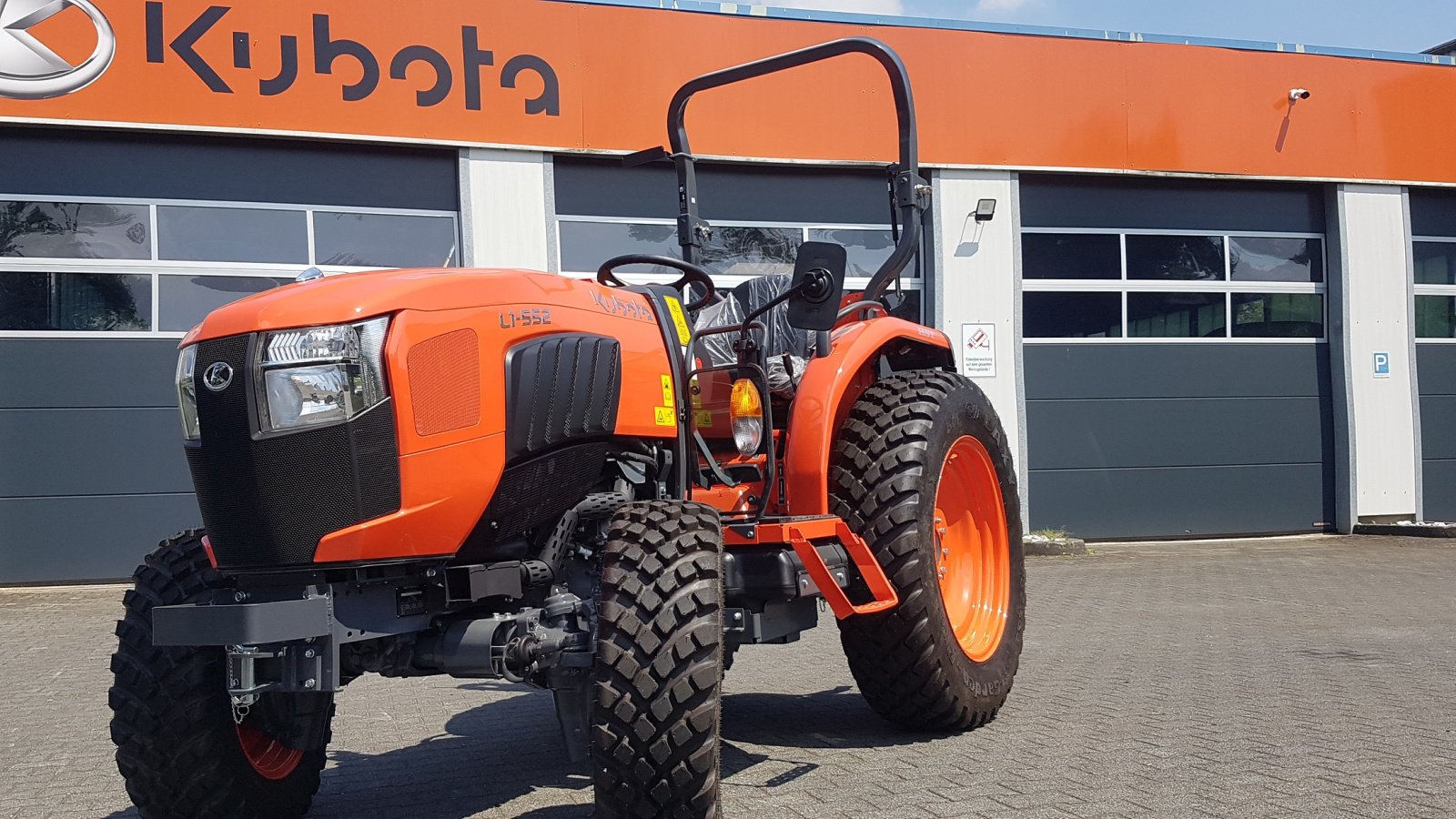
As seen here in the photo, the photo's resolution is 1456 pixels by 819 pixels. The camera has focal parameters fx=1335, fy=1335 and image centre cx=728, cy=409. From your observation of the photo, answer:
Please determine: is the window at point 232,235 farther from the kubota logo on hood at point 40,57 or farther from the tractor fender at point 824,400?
the tractor fender at point 824,400

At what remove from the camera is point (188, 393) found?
11.4 ft

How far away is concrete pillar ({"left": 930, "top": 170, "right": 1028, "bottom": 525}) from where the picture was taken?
13.7m

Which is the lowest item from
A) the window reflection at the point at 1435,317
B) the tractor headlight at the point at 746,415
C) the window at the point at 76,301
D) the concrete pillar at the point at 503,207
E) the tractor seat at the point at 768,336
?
the tractor headlight at the point at 746,415

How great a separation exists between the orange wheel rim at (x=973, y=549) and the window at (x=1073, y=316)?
877 centimetres

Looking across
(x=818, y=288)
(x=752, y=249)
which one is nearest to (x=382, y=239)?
(x=752, y=249)

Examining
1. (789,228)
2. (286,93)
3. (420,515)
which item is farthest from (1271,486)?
(420,515)

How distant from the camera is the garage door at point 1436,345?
1549cm

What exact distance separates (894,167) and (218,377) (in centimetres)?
294

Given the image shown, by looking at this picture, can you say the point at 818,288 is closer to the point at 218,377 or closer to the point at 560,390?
the point at 560,390

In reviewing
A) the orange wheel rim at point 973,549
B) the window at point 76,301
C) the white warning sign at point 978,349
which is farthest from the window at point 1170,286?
the orange wheel rim at point 973,549

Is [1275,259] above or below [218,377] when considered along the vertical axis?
above

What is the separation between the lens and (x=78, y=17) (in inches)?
447

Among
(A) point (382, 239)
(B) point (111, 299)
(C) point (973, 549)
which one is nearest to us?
(C) point (973, 549)

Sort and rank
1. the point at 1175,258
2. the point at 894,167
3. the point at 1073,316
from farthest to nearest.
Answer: the point at 1175,258 → the point at 1073,316 → the point at 894,167
